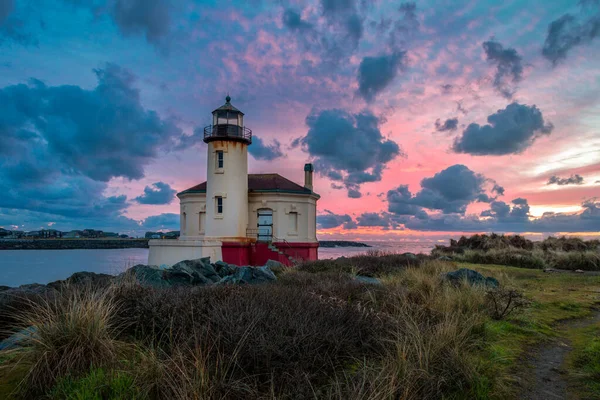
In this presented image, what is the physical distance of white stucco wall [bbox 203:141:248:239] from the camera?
25.5m

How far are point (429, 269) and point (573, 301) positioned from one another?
3713 mm

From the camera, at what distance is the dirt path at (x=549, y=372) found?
13.2 ft

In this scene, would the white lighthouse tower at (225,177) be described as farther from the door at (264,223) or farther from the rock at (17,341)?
the rock at (17,341)

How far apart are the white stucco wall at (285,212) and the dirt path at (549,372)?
70.5ft

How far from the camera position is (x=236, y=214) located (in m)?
25.5

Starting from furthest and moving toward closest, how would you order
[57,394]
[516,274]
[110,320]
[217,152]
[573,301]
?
1. [217,152]
2. [516,274]
3. [573,301]
4. [110,320]
5. [57,394]

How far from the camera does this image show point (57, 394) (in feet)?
11.6

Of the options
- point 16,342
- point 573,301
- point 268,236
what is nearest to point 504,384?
point 16,342

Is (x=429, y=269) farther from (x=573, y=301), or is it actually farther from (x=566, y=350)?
(x=566, y=350)

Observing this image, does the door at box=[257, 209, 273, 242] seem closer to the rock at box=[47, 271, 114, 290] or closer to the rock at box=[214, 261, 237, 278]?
the rock at box=[214, 261, 237, 278]

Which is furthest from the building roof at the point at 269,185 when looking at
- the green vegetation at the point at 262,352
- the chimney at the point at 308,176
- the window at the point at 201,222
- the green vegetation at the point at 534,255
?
the green vegetation at the point at 262,352

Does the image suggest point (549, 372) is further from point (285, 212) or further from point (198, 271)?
point (285, 212)

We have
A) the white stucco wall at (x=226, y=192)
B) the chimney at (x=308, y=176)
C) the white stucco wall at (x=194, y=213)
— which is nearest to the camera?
the white stucco wall at (x=226, y=192)

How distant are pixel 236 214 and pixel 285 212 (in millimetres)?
3515
